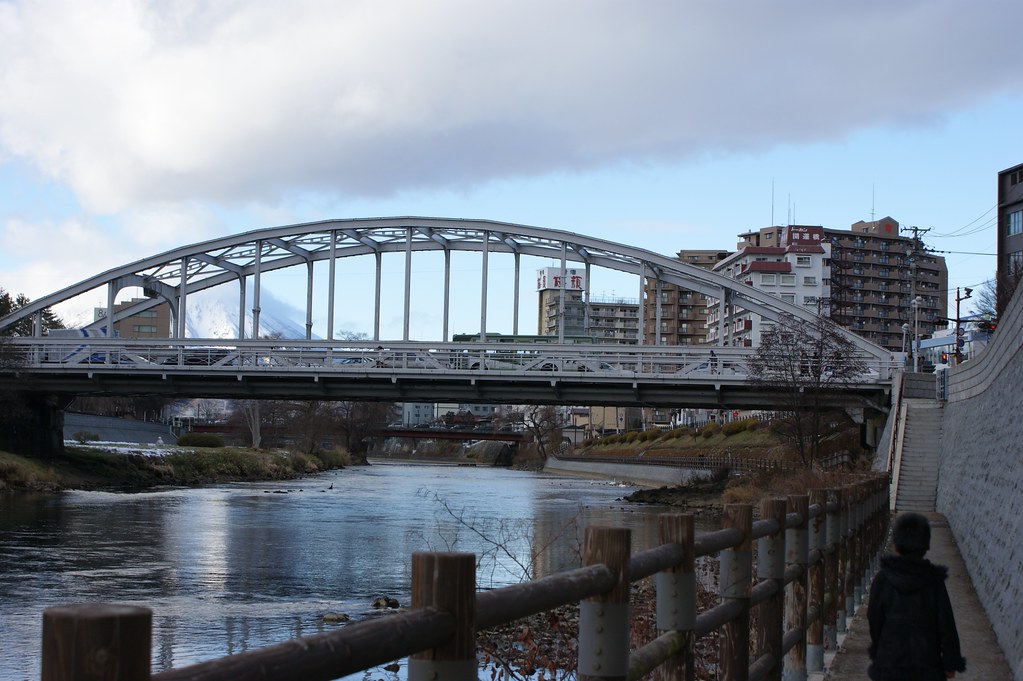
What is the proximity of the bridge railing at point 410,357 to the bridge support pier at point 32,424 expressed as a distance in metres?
1.91

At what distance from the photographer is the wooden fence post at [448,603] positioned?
10.3 feet

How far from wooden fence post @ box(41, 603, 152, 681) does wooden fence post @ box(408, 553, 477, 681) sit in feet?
3.67

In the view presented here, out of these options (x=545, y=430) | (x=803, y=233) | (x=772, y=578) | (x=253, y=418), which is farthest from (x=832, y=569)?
(x=803, y=233)

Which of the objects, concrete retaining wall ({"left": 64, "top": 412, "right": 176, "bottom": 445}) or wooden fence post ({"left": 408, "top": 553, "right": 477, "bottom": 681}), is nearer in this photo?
wooden fence post ({"left": 408, "top": 553, "right": 477, "bottom": 681})

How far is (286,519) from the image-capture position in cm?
3769

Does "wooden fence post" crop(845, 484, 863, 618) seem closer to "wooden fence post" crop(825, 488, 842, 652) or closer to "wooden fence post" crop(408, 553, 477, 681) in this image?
"wooden fence post" crop(825, 488, 842, 652)

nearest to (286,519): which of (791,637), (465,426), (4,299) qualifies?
(791,637)

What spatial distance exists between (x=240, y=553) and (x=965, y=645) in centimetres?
1965

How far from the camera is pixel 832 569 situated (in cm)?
1114

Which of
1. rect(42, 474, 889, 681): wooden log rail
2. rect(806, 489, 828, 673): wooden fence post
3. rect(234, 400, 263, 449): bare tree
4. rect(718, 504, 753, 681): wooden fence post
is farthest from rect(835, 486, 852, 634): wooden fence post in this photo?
rect(234, 400, 263, 449): bare tree

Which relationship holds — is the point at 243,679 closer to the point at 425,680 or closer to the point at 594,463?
the point at 425,680

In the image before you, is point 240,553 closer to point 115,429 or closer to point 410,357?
point 410,357

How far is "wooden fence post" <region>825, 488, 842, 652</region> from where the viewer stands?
10.9m

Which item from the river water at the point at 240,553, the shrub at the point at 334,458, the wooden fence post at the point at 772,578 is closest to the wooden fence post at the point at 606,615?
the wooden fence post at the point at 772,578
